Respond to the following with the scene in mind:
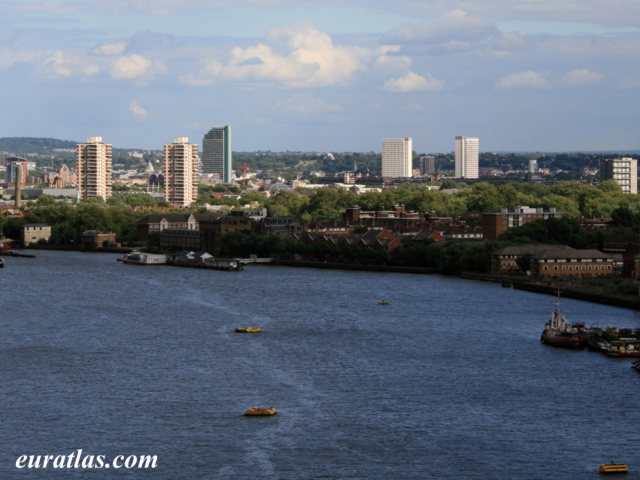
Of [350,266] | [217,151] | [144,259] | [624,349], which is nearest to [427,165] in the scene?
[217,151]

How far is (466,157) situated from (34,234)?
95332 millimetres

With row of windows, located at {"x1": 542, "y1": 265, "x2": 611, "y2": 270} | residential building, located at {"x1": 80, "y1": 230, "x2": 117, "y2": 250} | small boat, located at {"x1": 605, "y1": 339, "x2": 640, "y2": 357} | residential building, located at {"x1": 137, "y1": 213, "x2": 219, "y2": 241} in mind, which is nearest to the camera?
small boat, located at {"x1": 605, "y1": 339, "x2": 640, "y2": 357}

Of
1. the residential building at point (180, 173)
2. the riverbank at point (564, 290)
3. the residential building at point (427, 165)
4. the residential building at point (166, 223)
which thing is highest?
the residential building at point (427, 165)

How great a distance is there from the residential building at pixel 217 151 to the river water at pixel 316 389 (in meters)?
116

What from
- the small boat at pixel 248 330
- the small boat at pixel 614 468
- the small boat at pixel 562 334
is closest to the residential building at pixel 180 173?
the small boat at pixel 248 330

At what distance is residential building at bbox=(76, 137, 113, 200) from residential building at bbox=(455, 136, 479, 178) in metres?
68.5

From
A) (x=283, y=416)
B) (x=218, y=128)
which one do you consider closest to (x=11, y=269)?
(x=283, y=416)

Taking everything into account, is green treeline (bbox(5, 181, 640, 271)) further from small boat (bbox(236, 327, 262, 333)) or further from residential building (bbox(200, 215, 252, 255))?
small boat (bbox(236, 327, 262, 333))

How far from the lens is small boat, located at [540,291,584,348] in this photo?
21.7 m

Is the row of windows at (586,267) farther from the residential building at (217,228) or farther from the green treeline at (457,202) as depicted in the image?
the green treeline at (457,202)

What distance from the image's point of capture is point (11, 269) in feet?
135

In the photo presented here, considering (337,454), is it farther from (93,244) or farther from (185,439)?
(93,244)

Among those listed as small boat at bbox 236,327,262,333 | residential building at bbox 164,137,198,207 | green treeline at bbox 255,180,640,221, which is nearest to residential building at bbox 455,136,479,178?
residential building at bbox 164,137,198,207

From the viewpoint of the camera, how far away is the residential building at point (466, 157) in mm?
145875
